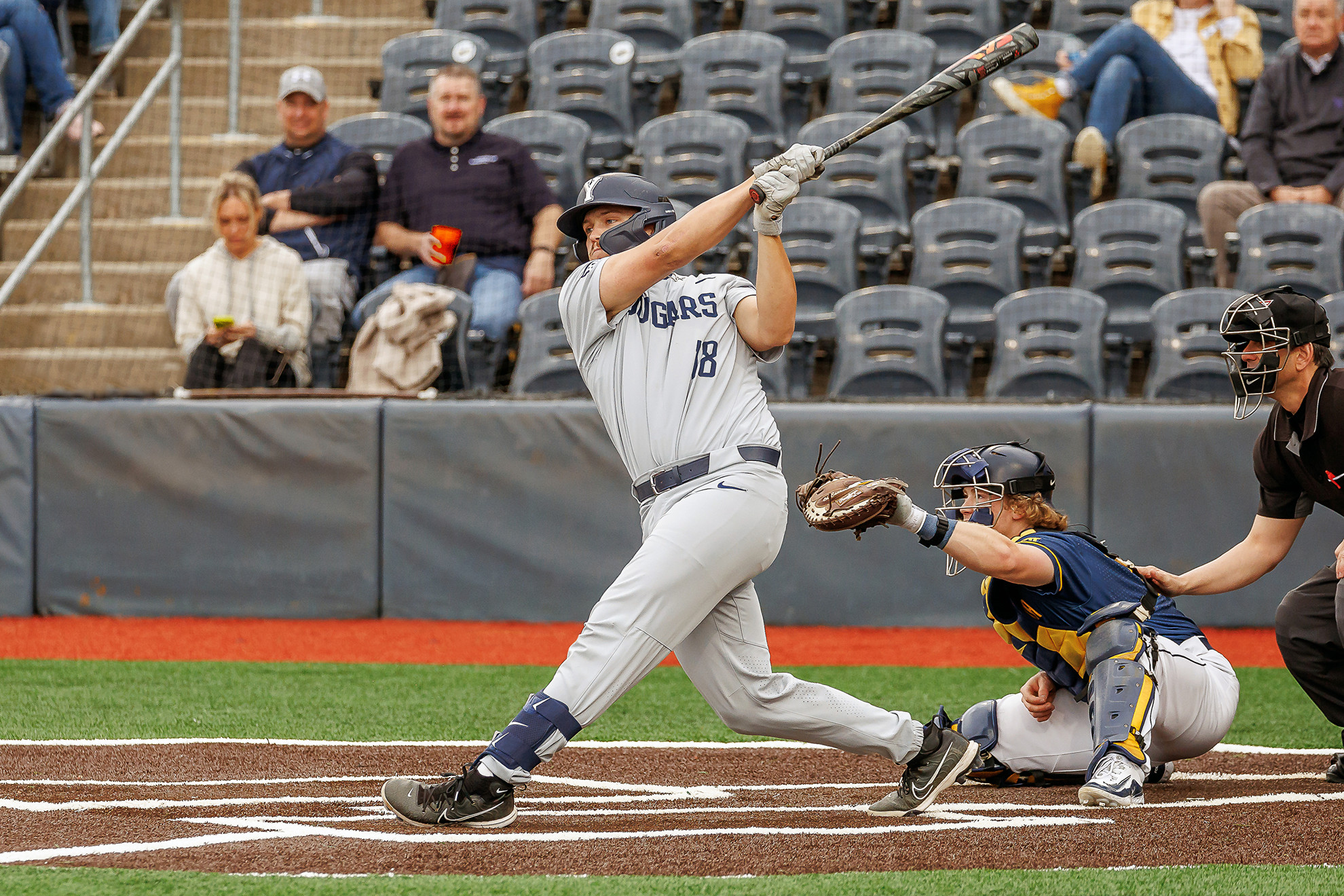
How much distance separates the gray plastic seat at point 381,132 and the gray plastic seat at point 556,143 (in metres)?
0.53

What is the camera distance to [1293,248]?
867 cm

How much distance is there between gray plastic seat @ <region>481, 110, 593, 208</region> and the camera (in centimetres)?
998

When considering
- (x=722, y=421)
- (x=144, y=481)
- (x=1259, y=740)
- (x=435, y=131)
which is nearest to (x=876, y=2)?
(x=435, y=131)

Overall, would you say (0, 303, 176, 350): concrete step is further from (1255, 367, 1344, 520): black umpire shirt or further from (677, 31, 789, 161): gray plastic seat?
(1255, 367, 1344, 520): black umpire shirt

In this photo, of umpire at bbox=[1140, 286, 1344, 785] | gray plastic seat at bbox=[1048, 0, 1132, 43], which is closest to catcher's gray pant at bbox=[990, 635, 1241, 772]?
umpire at bbox=[1140, 286, 1344, 785]

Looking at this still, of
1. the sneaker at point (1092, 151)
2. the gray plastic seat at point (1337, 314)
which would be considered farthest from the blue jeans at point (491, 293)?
the gray plastic seat at point (1337, 314)

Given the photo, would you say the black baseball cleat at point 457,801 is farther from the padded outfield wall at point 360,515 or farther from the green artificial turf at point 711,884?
the padded outfield wall at point 360,515

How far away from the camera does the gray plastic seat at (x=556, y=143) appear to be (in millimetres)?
9984

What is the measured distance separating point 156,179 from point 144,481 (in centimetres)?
387

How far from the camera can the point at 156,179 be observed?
11.1 metres

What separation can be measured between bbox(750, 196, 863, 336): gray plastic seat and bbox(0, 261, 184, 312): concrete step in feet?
13.5

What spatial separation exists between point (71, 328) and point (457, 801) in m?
7.27

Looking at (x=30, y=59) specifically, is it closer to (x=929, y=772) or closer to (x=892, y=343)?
(x=892, y=343)

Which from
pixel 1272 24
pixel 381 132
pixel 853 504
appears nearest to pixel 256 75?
pixel 381 132
